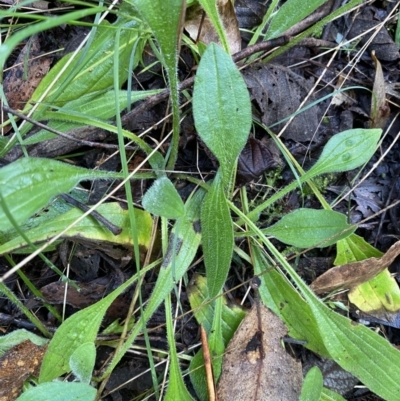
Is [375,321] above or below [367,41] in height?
below

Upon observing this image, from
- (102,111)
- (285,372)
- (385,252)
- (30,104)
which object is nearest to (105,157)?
(102,111)

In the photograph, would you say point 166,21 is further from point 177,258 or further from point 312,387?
point 312,387

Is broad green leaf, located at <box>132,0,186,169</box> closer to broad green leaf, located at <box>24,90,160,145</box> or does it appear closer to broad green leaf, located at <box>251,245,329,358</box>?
broad green leaf, located at <box>24,90,160,145</box>

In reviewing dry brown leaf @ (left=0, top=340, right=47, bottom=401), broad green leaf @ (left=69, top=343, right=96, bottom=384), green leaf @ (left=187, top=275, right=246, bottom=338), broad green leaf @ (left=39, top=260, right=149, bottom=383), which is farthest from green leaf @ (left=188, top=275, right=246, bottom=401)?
dry brown leaf @ (left=0, top=340, right=47, bottom=401)

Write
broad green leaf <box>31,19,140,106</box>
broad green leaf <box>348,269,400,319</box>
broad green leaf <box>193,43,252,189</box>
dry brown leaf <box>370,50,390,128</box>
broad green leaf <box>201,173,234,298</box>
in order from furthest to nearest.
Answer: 1. dry brown leaf <box>370,50,390,128</box>
2. broad green leaf <box>348,269,400,319</box>
3. broad green leaf <box>31,19,140,106</box>
4. broad green leaf <box>201,173,234,298</box>
5. broad green leaf <box>193,43,252,189</box>

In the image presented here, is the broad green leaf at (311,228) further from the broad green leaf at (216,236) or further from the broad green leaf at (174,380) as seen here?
the broad green leaf at (174,380)

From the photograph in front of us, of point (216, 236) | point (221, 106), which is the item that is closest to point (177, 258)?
point (216, 236)

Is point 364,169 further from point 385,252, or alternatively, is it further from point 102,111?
point 102,111
